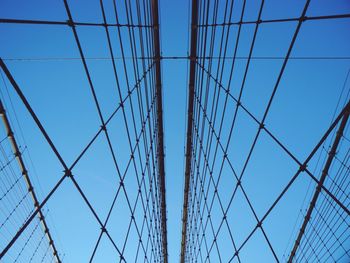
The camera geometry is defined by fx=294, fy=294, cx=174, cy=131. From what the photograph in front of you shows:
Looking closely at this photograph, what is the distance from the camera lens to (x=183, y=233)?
43.8 ft

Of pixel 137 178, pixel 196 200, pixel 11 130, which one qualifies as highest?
pixel 196 200

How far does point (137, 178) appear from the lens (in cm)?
643

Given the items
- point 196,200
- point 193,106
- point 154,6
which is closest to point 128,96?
point 154,6

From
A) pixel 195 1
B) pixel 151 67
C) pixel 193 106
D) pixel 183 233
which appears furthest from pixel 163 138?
pixel 183 233

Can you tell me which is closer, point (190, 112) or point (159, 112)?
point (159, 112)

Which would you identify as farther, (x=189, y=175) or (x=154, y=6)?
(x=189, y=175)

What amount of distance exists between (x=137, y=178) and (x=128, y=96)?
192 cm

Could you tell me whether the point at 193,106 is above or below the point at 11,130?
above

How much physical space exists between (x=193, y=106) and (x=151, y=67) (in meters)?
1.74

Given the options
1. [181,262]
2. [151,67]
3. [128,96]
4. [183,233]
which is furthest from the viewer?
[181,262]

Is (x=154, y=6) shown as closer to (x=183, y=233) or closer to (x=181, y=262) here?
(x=183, y=233)

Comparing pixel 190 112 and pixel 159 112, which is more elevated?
pixel 190 112

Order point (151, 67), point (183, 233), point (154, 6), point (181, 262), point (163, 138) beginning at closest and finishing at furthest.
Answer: point (154, 6) < point (151, 67) < point (163, 138) < point (183, 233) < point (181, 262)

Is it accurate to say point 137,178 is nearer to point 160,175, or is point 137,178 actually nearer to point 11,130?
point 11,130
